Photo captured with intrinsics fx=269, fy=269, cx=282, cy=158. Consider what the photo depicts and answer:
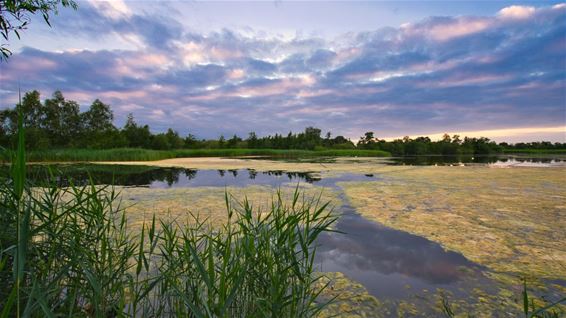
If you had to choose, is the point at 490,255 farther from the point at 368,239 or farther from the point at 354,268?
the point at 354,268

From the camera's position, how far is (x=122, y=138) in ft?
125

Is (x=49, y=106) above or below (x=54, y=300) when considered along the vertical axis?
above

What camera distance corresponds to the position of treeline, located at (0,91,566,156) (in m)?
31.0

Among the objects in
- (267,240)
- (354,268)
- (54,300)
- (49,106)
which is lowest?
(354,268)

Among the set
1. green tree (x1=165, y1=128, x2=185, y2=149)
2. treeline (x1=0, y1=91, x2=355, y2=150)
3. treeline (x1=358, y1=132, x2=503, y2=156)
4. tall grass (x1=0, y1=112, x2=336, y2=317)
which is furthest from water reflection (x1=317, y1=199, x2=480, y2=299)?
treeline (x1=358, y1=132, x2=503, y2=156)

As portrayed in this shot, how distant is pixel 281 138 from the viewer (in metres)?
57.8

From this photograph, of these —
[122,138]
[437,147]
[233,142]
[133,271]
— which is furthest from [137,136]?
[437,147]

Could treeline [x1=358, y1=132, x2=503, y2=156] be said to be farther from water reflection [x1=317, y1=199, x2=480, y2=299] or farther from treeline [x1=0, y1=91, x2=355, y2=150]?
water reflection [x1=317, y1=199, x2=480, y2=299]

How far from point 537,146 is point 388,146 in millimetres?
44232

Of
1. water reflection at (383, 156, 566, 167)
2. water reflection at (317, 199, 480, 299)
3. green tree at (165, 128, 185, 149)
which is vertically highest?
green tree at (165, 128, 185, 149)

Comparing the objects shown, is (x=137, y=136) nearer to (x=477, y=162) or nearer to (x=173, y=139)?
(x=173, y=139)

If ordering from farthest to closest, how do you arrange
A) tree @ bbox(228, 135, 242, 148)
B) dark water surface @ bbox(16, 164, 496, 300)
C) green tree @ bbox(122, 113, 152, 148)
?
tree @ bbox(228, 135, 242, 148) → green tree @ bbox(122, 113, 152, 148) → dark water surface @ bbox(16, 164, 496, 300)

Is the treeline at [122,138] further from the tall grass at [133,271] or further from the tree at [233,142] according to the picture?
the tall grass at [133,271]

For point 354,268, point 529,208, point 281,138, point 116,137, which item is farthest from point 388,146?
point 354,268
